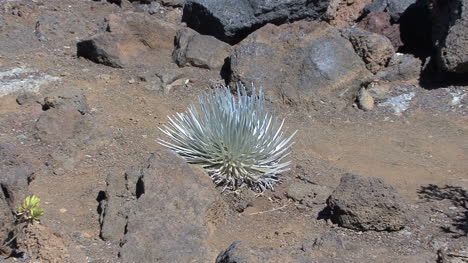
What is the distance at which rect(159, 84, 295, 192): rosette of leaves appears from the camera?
15.9 feet

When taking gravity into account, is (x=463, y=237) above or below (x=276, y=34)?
above

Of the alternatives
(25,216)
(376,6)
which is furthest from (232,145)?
(376,6)

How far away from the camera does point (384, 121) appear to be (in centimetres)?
642

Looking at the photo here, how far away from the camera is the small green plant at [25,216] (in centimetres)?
354

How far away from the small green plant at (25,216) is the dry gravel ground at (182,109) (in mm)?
159

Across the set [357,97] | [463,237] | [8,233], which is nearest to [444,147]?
[357,97]

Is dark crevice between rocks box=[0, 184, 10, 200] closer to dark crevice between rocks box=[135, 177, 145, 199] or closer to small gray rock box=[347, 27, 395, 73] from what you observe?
dark crevice between rocks box=[135, 177, 145, 199]

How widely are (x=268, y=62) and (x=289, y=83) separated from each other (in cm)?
31

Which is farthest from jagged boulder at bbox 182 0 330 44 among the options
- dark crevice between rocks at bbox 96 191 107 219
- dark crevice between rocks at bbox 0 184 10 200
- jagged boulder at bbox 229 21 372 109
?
dark crevice between rocks at bbox 0 184 10 200

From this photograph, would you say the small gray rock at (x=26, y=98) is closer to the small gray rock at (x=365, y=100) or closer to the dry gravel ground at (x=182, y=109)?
the dry gravel ground at (x=182, y=109)

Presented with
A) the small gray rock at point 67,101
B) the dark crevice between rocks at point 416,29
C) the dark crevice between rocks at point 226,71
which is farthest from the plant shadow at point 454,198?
the dark crevice between rocks at point 416,29

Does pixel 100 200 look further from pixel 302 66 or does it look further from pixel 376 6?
pixel 376 6

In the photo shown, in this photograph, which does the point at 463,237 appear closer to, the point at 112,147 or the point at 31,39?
the point at 112,147

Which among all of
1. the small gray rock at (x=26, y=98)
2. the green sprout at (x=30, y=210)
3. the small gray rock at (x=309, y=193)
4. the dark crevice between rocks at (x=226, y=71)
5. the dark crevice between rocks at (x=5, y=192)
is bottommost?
the small gray rock at (x=26, y=98)
